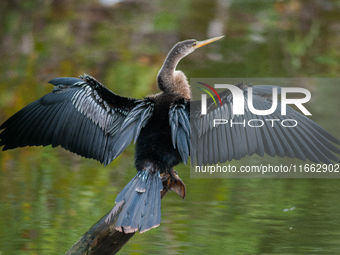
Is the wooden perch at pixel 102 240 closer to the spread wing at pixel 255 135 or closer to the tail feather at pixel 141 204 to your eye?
the tail feather at pixel 141 204

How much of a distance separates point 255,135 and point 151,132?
639 millimetres

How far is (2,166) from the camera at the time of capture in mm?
5902

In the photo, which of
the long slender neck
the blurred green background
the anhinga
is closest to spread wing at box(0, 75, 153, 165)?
the anhinga

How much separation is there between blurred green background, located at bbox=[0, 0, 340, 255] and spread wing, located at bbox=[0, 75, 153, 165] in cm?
98

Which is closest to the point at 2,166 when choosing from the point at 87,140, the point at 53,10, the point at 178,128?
the point at 87,140

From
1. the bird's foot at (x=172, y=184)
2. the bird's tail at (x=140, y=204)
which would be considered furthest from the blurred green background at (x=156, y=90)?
the bird's tail at (x=140, y=204)

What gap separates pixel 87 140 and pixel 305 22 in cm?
755

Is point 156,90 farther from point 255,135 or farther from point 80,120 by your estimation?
point 255,135

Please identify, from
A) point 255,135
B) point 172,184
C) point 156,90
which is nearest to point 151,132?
point 172,184

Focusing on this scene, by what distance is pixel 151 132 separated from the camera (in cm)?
332

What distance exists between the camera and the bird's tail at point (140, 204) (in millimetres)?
2848

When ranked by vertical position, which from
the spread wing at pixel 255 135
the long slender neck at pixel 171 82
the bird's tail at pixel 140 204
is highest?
the long slender neck at pixel 171 82

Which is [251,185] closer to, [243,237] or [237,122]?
[243,237]

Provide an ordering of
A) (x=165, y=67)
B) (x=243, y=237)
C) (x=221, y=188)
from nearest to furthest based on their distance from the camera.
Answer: (x=165, y=67) < (x=243, y=237) < (x=221, y=188)
